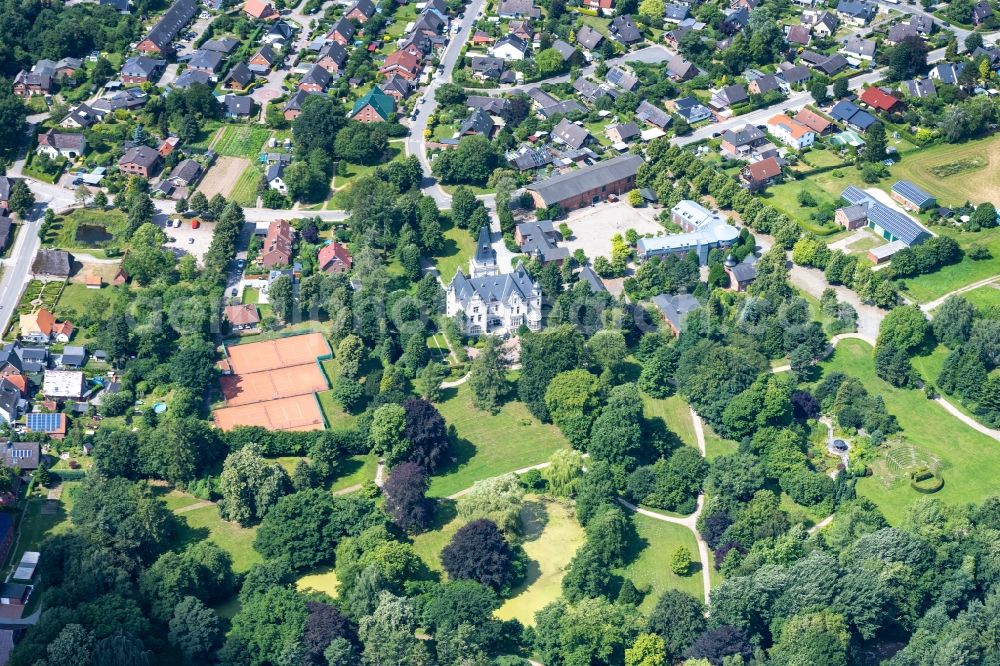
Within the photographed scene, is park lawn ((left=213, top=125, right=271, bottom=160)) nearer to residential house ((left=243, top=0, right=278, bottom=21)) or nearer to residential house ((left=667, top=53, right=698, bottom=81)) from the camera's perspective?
residential house ((left=243, top=0, right=278, bottom=21))

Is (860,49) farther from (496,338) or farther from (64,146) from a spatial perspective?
(64,146)

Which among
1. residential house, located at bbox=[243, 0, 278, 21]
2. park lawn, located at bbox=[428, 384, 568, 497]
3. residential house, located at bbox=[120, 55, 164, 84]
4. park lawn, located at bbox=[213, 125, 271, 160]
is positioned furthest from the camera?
residential house, located at bbox=[243, 0, 278, 21]

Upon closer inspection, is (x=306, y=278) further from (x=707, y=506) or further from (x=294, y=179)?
(x=707, y=506)

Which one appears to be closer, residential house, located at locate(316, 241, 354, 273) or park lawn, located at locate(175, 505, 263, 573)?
park lawn, located at locate(175, 505, 263, 573)

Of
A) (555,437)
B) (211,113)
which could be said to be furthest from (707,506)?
(211,113)

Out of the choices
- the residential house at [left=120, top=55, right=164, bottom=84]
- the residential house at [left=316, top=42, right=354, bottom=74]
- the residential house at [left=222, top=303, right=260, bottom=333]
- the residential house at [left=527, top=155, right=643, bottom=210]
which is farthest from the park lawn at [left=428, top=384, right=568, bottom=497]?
the residential house at [left=120, top=55, right=164, bottom=84]

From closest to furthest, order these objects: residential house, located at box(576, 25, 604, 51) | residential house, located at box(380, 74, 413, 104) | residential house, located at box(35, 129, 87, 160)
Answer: residential house, located at box(35, 129, 87, 160) < residential house, located at box(380, 74, 413, 104) < residential house, located at box(576, 25, 604, 51)

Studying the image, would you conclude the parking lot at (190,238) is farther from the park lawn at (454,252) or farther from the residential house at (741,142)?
the residential house at (741,142)
